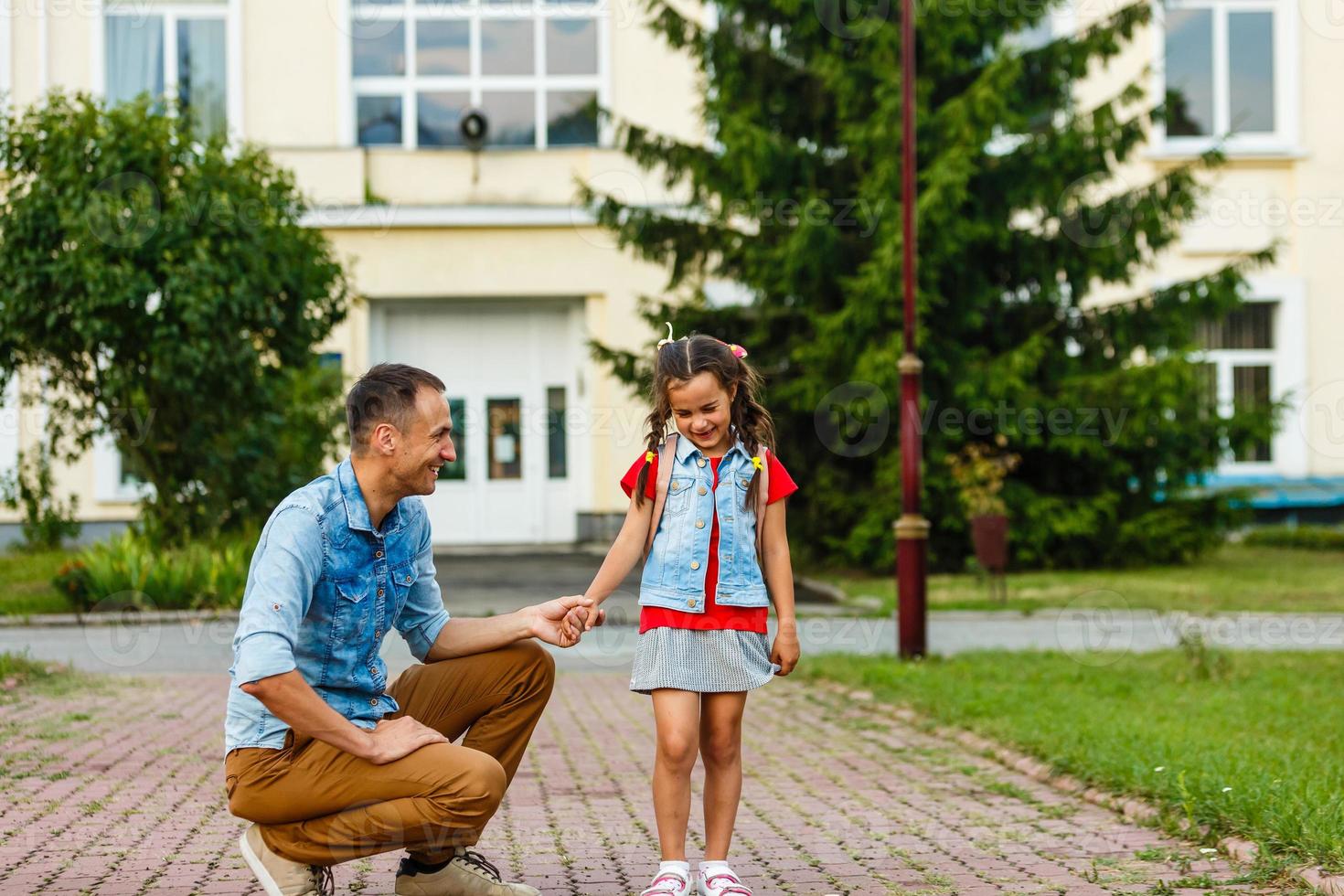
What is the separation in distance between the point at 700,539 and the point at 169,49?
21.7 meters

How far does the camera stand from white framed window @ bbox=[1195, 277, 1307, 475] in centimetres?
2388

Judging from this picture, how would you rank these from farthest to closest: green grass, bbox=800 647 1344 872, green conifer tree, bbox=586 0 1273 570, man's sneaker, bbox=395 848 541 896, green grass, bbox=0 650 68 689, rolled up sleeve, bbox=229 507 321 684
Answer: green conifer tree, bbox=586 0 1273 570 < green grass, bbox=0 650 68 689 < green grass, bbox=800 647 1344 872 < man's sneaker, bbox=395 848 541 896 < rolled up sleeve, bbox=229 507 321 684

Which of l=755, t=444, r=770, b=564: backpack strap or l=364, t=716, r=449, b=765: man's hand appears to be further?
l=755, t=444, r=770, b=564: backpack strap

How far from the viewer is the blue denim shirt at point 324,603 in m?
3.74

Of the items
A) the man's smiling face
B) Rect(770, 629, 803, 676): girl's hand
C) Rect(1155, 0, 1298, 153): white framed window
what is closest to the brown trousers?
the man's smiling face

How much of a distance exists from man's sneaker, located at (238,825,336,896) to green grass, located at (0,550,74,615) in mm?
11573

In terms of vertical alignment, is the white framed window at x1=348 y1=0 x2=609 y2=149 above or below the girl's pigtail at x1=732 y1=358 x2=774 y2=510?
above

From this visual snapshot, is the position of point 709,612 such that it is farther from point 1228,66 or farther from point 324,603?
point 1228,66

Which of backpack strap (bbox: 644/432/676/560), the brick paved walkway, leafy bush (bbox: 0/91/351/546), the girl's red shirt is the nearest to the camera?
the girl's red shirt

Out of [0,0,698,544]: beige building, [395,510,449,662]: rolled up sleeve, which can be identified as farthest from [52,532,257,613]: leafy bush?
[395,510,449,662]: rolled up sleeve

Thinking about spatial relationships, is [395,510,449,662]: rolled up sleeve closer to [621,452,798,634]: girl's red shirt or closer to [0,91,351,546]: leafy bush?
[621,452,798,634]: girl's red shirt

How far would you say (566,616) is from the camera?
4402 millimetres

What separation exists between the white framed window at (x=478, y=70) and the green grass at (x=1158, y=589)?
9.77 m

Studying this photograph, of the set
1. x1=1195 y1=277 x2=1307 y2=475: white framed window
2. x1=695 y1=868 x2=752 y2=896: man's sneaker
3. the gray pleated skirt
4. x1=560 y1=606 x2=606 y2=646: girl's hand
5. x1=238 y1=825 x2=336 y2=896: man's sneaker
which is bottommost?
x1=695 y1=868 x2=752 y2=896: man's sneaker
